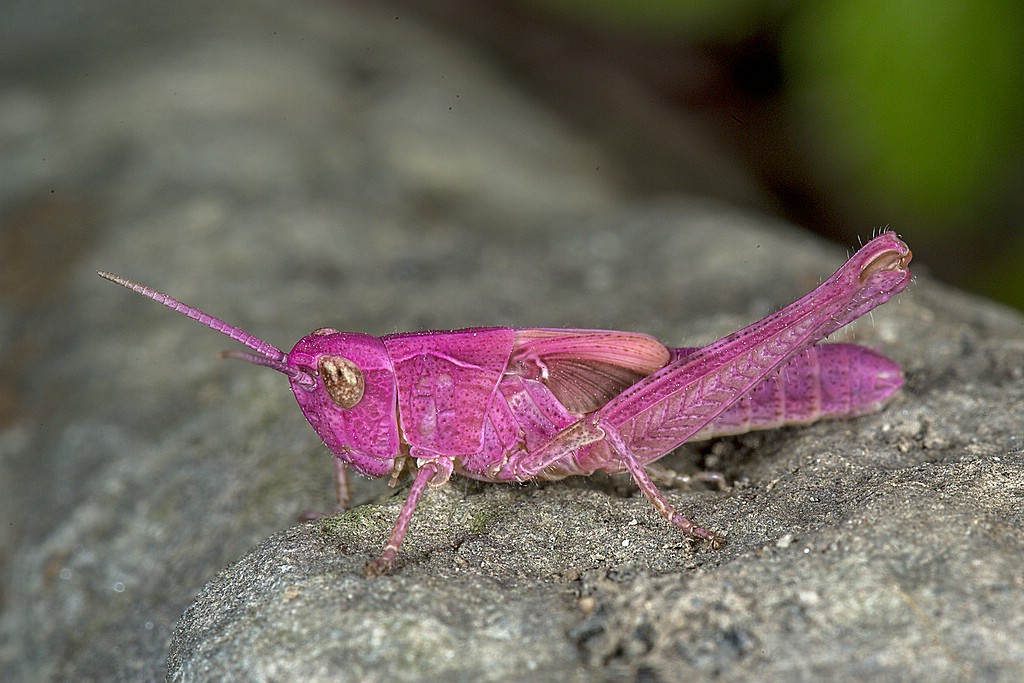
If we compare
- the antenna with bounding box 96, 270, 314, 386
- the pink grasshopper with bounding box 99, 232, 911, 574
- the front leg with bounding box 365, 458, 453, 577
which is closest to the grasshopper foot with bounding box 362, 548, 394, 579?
the front leg with bounding box 365, 458, 453, 577

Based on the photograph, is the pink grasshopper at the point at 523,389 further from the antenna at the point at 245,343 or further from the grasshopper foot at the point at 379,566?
the grasshopper foot at the point at 379,566

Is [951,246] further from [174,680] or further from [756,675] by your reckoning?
[174,680]

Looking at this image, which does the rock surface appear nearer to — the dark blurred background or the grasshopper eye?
the grasshopper eye

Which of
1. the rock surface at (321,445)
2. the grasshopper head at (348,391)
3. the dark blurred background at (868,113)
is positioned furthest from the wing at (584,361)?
the dark blurred background at (868,113)

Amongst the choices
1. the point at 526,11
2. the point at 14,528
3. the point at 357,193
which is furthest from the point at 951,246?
the point at 14,528

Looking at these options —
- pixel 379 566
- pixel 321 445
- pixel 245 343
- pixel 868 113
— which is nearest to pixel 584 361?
pixel 379 566

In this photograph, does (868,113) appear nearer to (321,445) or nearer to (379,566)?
(321,445)

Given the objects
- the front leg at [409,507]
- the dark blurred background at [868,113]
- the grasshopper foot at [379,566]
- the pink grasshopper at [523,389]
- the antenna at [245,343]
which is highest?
the dark blurred background at [868,113]
